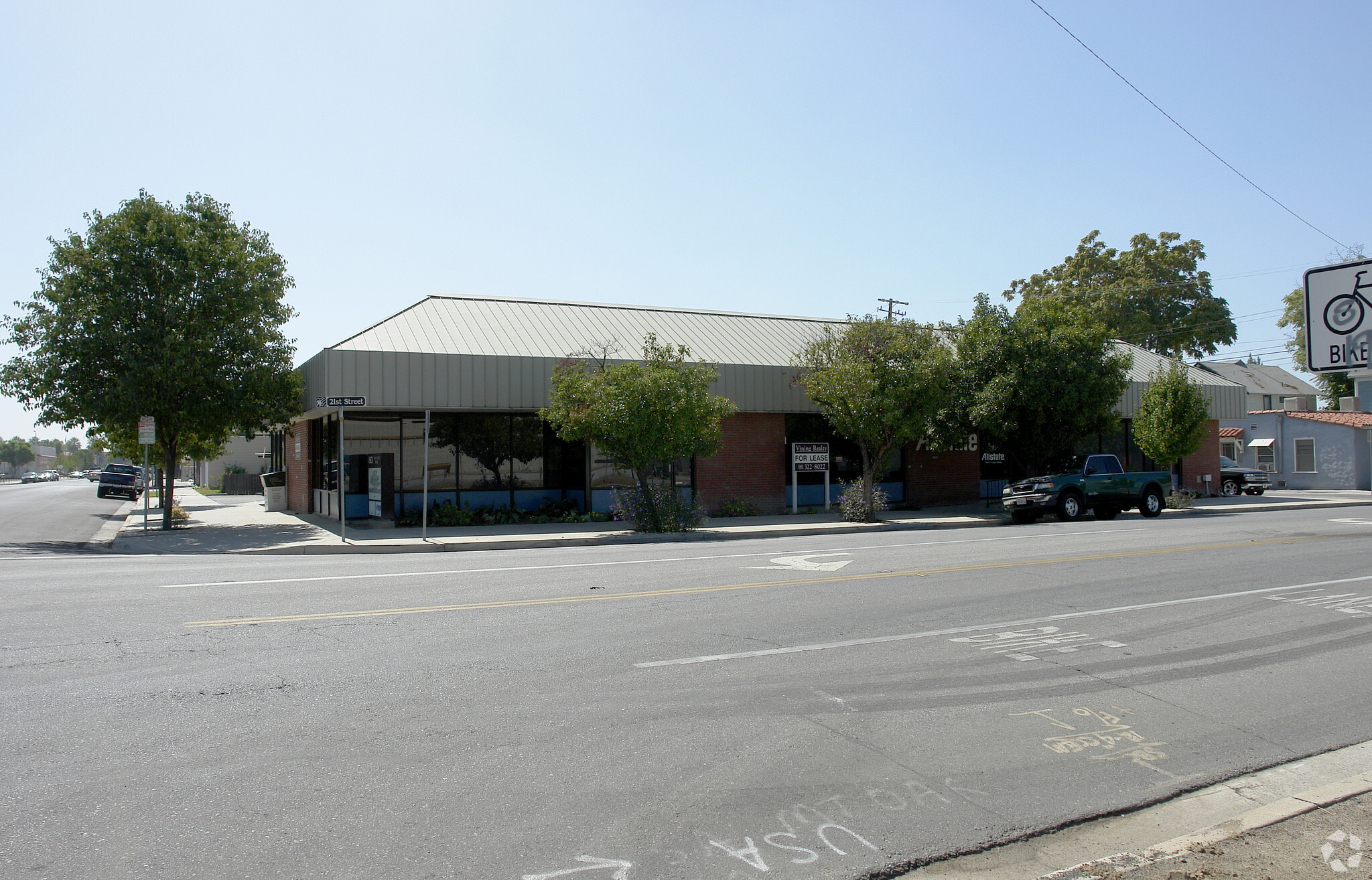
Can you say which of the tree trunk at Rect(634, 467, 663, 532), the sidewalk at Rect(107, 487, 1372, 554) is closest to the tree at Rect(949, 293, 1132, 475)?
the sidewalk at Rect(107, 487, 1372, 554)

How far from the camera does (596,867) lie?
13.0ft

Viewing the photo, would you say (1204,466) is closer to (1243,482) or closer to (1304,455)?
(1243,482)

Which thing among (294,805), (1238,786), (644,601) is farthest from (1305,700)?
(294,805)

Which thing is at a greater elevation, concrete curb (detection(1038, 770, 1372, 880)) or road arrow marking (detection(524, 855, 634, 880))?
road arrow marking (detection(524, 855, 634, 880))

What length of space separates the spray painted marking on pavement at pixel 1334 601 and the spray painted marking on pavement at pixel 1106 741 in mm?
5680

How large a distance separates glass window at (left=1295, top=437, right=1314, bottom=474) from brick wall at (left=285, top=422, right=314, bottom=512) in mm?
42289

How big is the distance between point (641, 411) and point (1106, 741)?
13950 millimetres

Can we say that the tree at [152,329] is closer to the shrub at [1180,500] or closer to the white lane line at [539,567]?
the white lane line at [539,567]

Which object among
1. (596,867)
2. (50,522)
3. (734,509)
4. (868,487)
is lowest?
(596,867)

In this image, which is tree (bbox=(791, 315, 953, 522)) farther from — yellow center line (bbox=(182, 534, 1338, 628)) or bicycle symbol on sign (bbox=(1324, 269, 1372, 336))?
bicycle symbol on sign (bbox=(1324, 269, 1372, 336))

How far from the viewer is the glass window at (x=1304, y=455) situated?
4112 cm

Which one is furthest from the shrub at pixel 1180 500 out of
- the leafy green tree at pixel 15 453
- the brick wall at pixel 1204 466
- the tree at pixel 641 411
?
the leafy green tree at pixel 15 453

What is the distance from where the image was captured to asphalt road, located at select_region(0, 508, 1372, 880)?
14.0 ft

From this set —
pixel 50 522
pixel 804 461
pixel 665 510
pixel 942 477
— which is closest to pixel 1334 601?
pixel 665 510
